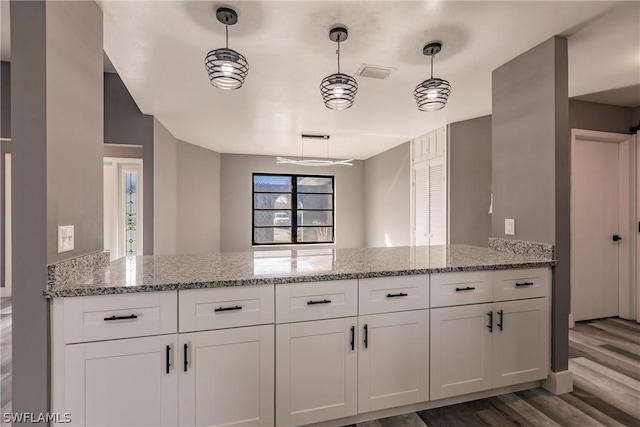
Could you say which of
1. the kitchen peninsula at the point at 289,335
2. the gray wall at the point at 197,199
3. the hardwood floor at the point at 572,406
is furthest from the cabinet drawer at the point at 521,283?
the gray wall at the point at 197,199

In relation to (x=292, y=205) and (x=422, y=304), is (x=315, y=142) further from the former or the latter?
(x=422, y=304)

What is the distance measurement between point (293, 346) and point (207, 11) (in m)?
2.03

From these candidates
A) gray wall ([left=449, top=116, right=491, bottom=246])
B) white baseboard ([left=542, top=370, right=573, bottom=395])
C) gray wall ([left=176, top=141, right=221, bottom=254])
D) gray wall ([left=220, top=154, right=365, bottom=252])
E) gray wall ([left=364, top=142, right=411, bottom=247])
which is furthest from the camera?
gray wall ([left=220, top=154, right=365, bottom=252])

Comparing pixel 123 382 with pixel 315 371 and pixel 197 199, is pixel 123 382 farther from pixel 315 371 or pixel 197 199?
pixel 197 199

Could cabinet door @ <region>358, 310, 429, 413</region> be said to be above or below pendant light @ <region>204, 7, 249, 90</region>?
below

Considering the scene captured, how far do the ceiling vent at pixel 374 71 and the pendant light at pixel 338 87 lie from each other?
0.56m

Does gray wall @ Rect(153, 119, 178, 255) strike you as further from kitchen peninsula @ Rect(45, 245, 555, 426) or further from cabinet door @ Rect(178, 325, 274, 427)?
cabinet door @ Rect(178, 325, 274, 427)

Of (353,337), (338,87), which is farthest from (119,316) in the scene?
(338,87)

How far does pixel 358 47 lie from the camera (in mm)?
2326

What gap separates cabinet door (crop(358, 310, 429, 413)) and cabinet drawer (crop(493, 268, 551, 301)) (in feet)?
1.86

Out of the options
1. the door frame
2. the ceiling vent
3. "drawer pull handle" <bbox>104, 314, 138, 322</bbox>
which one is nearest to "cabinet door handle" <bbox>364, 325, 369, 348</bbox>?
"drawer pull handle" <bbox>104, 314, 138, 322</bbox>

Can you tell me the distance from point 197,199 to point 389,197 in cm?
369

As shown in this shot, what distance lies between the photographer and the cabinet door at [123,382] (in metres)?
1.39

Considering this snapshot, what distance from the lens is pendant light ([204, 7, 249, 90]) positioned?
1.73 metres
